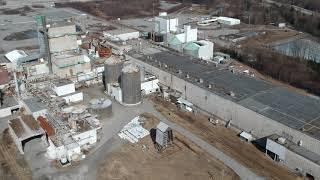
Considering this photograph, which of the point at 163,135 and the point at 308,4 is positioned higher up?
the point at 308,4

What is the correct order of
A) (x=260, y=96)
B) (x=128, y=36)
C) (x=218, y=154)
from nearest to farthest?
(x=218, y=154)
(x=260, y=96)
(x=128, y=36)

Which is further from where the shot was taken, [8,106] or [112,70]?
[112,70]

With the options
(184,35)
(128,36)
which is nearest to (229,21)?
(184,35)

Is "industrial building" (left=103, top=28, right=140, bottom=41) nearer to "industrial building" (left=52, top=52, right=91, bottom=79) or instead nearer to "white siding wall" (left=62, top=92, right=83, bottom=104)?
"industrial building" (left=52, top=52, right=91, bottom=79)

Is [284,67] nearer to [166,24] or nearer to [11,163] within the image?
[166,24]

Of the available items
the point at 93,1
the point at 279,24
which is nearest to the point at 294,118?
the point at 279,24

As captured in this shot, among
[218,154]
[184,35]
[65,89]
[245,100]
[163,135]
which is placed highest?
[184,35]

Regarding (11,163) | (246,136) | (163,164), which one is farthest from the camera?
(246,136)

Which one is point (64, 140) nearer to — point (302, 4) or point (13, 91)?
point (13, 91)
